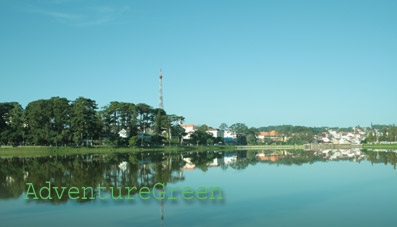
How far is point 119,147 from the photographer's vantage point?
1975 inches

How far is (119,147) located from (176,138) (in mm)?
19577

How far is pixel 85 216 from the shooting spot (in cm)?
915

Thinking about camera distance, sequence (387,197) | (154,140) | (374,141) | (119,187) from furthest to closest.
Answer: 1. (374,141)
2. (154,140)
3. (119,187)
4. (387,197)

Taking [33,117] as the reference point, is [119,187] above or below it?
below

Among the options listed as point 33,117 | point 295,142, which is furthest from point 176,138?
point 295,142

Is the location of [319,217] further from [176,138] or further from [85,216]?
[176,138]

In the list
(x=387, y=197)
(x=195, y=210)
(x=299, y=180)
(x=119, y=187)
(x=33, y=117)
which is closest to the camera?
(x=195, y=210)

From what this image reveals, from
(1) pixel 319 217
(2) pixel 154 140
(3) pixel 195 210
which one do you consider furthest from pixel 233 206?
(2) pixel 154 140

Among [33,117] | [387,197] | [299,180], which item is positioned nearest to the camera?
[387,197]

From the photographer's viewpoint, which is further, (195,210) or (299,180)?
(299,180)

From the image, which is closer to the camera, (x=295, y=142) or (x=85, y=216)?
(x=85, y=216)

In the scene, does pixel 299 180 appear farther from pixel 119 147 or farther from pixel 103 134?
pixel 103 134

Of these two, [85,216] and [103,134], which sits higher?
[103,134]

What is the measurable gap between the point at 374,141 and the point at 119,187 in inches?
3651
